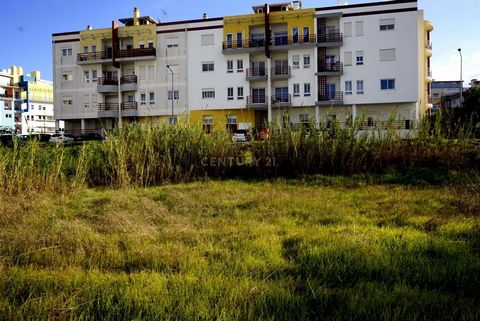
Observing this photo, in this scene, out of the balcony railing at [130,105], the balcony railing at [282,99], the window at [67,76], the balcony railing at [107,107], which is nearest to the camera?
the balcony railing at [282,99]

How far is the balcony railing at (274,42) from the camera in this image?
44.4m

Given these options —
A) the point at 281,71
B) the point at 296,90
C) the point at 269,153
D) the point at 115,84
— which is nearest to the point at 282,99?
the point at 296,90

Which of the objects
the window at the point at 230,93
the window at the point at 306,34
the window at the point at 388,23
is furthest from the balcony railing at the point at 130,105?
the window at the point at 388,23

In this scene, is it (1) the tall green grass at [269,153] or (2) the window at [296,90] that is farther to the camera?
(2) the window at [296,90]

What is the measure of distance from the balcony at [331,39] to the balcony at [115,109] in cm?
2269

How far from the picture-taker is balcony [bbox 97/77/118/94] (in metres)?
49.8

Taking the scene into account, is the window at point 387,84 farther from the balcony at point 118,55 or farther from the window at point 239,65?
the balcony at point 118,55

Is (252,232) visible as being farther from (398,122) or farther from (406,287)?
(398,122)

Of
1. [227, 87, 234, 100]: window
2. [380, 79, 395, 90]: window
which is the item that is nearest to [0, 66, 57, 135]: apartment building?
[227, 87, 234, 100]: window

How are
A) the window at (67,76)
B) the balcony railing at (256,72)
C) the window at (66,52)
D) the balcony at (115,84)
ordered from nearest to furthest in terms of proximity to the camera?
the balcony railing at (256,72), the balcony at (115,84), the window at (67,76), the window at (66,52)

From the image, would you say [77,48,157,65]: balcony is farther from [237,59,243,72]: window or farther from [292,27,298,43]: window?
[292,27,298,43]: window

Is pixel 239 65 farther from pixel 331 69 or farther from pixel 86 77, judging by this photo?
pixel 86 77

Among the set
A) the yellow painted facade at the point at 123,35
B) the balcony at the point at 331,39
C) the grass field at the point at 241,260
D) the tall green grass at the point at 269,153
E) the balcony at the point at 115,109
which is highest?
the yellow painted facade at the point at 123,35

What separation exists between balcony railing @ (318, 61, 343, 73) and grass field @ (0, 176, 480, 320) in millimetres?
37712
